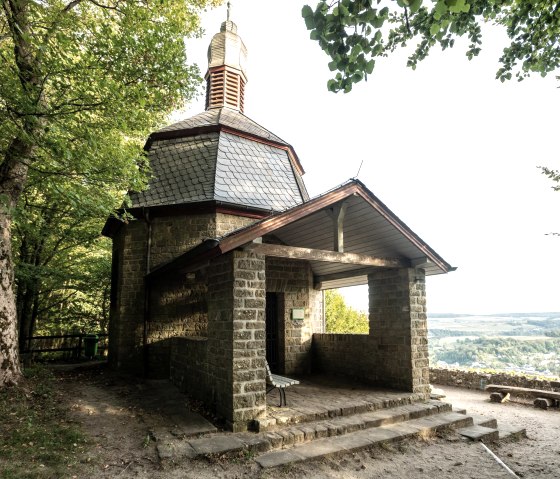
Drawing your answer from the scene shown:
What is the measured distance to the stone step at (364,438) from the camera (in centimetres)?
460

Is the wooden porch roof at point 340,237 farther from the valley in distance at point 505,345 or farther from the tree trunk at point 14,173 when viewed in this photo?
the valley in distance at point 505,345

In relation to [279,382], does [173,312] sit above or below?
above

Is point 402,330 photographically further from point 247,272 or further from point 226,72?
point 226,72

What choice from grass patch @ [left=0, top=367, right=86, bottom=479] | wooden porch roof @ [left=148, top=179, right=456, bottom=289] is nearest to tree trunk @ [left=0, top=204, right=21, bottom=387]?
grass patch @ [left=0, top=367, right=86, bottom=479]

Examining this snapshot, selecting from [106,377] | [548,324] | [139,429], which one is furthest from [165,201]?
[548,324]

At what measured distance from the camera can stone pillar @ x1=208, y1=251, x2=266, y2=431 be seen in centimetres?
526

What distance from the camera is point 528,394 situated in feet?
28.7

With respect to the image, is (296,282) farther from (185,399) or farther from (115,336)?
(115,336)

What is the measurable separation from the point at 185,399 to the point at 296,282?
4022 mm

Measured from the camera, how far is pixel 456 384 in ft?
34.9

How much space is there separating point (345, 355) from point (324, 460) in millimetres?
4268

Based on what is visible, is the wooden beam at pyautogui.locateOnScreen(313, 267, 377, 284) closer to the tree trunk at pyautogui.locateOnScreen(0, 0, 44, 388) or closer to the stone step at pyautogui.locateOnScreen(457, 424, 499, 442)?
the stone step at pyautogui.locateOnScreen(457, 424, 499, 442)

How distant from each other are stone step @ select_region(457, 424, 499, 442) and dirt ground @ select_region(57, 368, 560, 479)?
15 cm

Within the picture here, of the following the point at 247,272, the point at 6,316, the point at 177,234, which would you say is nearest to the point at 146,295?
the point at 177,234
